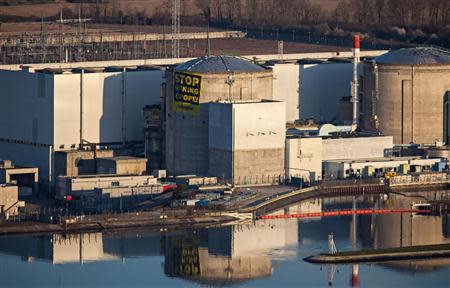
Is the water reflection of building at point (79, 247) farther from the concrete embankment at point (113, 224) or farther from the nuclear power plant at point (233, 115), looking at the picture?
the nuclear power plant at point (233, 115)

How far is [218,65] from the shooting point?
245 ft

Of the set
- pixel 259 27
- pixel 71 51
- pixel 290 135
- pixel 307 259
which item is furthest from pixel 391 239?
pixel 259 27

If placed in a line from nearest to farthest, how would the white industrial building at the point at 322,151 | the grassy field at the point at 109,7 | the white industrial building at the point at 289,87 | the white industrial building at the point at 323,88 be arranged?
the white industrial building at the point at 322,151, the white industrial building at the point at 289,87, the white industrial building at the point at 323,88, the grassy field at the point at 109,7

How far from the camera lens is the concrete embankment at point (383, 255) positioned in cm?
6288

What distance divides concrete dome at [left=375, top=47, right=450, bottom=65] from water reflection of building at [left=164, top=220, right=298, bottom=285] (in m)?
10.9

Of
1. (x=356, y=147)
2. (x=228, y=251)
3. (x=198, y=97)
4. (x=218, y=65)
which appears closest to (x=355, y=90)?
(x=356, y=147)

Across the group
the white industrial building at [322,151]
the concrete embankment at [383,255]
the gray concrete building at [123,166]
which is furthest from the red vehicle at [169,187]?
the concrete embankment at [383,255]

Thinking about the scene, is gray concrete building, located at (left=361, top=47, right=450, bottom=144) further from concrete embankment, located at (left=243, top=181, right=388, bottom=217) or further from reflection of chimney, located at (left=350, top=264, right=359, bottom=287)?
reflection of chimney, located at (left=350, top=264, right=359, bottom=287)

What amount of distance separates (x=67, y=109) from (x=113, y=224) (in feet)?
29.1

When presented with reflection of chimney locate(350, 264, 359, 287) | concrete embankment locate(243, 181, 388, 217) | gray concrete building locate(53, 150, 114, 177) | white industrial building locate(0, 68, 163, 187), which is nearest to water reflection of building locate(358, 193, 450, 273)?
reflection of chimney locate(350, 264, 359, 287)

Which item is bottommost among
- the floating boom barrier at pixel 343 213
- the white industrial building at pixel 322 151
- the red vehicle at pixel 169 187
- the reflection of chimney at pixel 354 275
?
the reflection of chimney at pixel 354 275

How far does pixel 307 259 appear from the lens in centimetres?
6322

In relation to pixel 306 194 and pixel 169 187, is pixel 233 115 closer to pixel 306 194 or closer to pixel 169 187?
pixel 169 187

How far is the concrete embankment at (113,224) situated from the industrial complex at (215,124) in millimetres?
2437
